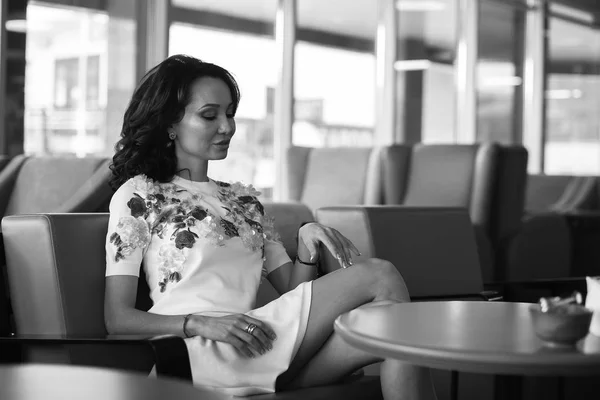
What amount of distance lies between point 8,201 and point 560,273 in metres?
3.66

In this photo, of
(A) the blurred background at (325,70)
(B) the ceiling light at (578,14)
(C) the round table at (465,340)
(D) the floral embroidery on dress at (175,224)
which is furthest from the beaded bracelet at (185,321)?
(B) the ceiling light at (578,14)

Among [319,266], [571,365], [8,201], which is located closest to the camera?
[571,365]

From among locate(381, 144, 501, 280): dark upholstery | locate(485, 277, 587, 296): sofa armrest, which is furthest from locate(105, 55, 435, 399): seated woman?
locate(381, 144, 501, 280): dark upholstery

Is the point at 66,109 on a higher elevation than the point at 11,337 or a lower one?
higher

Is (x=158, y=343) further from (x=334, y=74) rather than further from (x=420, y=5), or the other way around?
(x=420, y=5)

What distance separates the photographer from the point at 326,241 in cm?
237

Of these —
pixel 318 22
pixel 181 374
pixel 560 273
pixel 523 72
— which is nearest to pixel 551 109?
pixel 523 72

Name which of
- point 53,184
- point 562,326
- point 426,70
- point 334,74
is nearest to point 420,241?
point 562,326

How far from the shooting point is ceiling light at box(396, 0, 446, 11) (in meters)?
8.92

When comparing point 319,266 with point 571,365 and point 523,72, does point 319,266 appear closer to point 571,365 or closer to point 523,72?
point 571,365

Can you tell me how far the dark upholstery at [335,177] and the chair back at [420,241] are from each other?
7.09 feet

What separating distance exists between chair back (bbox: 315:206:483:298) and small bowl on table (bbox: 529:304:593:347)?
135 centimetres

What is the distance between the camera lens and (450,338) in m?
1.67

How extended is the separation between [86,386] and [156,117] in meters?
1.37
